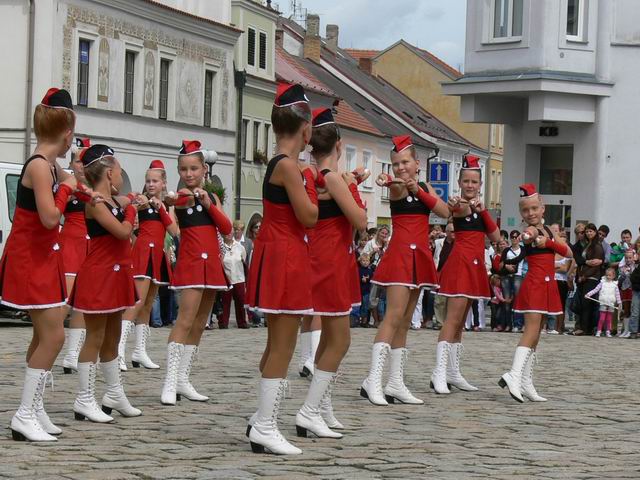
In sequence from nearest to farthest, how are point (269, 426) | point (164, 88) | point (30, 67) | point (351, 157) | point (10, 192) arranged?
point (269, 426), point (10, 192), point (30, 67), point (164, 88), point (351, 157)

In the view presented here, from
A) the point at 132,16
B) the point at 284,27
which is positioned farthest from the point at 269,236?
the point at 284,27

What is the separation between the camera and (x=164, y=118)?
47344 millimetres

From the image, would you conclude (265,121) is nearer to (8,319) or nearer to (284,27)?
(284,27)

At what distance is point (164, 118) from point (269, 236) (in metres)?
39.0

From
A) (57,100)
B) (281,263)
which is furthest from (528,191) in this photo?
(57,100)

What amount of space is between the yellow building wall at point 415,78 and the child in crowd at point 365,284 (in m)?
60.3

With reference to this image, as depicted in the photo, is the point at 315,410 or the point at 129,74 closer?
the point at 315,410

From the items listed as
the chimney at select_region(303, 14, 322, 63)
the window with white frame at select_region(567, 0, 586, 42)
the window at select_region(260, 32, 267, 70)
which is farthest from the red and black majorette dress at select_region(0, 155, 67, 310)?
the chimney at select_region(303, 14, 322, 63)

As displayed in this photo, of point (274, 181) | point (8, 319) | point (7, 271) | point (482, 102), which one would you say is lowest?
point (8, 319)

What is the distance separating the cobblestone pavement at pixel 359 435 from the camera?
26.9 ft

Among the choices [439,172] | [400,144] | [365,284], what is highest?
[439,172]

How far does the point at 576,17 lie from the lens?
33.6 metres

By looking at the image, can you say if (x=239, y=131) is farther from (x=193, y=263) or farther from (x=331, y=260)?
(x=331, y=260)

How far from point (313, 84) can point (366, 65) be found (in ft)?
70.3
